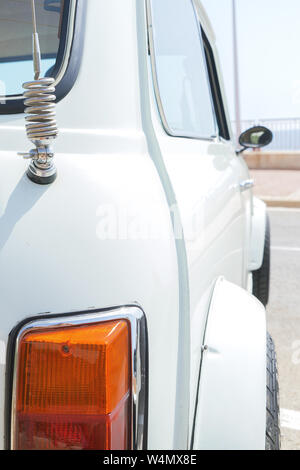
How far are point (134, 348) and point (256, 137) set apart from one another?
2.71m

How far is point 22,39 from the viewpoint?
4.16ft

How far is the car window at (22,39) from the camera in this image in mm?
1191

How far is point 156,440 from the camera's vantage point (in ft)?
3.31

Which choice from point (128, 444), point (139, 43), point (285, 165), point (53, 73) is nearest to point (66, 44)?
point (53, 73)

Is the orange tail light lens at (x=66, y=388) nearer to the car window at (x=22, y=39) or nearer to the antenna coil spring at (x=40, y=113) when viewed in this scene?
the antenna coil spring at (x=40, y=113)

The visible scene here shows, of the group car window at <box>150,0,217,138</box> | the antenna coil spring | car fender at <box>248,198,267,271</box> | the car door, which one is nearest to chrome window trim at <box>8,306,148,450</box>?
the car door

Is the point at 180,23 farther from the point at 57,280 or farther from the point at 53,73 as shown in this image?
the point at 57,280

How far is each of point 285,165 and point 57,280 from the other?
1595cm

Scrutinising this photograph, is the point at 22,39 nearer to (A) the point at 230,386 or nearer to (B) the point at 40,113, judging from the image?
(B) the point at 40,113

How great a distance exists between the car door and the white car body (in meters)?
0.01

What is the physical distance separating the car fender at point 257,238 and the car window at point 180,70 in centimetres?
117

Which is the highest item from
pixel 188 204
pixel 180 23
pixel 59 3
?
pixel 180 23

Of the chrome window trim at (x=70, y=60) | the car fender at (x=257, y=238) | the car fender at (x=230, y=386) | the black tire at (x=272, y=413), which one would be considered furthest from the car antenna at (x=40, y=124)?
the car fender at (x=257, y=238)

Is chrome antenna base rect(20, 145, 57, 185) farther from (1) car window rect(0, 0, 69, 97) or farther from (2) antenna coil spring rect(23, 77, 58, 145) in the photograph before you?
(1) car window rect(0, 0, 69, 97)
